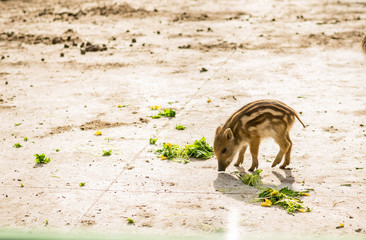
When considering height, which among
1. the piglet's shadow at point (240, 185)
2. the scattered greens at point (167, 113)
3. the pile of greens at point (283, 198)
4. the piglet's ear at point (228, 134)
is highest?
A: the piglet's ear at point (228, 134)

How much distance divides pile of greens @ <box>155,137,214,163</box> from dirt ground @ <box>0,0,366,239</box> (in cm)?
19

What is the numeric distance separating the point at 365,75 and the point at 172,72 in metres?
4.10

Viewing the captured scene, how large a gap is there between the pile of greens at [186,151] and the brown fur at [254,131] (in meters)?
0.47

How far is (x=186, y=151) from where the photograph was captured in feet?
25.4

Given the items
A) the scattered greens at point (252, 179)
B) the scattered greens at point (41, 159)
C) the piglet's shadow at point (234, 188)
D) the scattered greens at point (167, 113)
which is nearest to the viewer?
the piglet's shadow at point (234, 188)

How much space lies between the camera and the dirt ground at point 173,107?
6180mm

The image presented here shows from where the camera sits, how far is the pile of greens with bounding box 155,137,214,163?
7.72 m

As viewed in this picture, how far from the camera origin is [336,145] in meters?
8.09

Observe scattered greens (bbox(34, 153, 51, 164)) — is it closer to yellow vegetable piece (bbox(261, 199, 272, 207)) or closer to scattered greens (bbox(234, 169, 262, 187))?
scattered greens (bbox(234, 169, 262, 187))

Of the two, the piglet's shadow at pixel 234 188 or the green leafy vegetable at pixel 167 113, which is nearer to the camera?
the piglet's shadow at pixel 234 188

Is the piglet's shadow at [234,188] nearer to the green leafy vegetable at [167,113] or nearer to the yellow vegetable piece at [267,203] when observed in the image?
the yellow vegetable piece at [267,203]

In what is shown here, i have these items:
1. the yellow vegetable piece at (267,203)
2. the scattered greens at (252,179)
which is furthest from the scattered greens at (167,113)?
the yellow vegetable piece at (267,203)

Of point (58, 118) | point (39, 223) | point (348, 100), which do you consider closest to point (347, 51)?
point (348, 100)

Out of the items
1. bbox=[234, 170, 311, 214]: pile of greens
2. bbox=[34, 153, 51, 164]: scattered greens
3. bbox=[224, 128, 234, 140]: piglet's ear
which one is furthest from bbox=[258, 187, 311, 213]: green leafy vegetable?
bbox=[34, 153, 51, 164]: scattered greens
